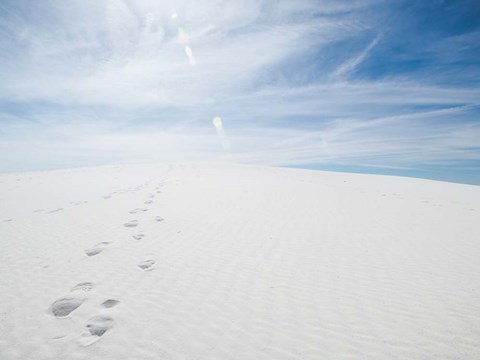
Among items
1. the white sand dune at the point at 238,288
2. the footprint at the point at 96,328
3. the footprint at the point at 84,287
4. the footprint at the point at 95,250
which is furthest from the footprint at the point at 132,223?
the footprint at the point at 96,328

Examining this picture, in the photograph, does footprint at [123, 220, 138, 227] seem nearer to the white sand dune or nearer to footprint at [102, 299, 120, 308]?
the white sand dune

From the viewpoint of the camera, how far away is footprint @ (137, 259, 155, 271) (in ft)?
19.7

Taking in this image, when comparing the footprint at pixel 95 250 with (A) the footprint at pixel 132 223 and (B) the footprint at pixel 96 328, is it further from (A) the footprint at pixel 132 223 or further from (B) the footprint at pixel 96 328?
(B) the footprint at pixel 96 328

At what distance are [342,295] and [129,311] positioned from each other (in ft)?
12.5

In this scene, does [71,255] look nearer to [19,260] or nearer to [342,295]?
[19,260]

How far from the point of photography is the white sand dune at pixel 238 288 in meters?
3.67

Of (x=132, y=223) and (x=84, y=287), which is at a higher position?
(x=132, y=223)

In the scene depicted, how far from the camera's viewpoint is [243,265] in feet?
20.5

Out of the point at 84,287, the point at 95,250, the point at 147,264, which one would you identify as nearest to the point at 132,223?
the point at 95,250

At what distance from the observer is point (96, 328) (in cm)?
392

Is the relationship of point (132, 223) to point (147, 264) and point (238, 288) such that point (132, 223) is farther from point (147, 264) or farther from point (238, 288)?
point (238, 288)

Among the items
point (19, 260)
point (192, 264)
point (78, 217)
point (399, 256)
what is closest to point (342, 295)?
point (399, 256)

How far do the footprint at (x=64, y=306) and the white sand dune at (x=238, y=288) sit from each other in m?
0.02

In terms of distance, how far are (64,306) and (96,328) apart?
1004 millimetres
